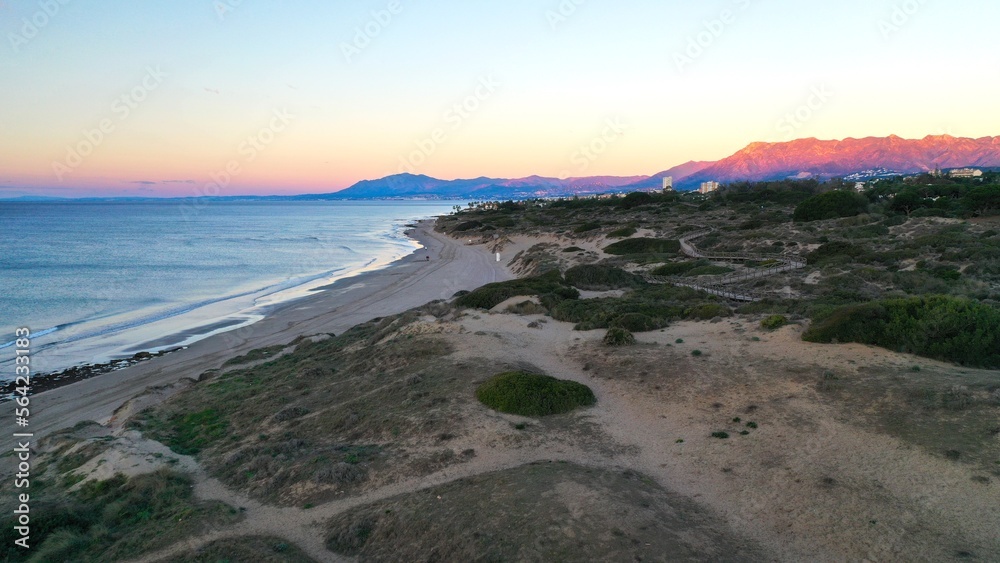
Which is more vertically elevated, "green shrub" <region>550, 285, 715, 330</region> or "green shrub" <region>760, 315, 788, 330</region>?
"green shrub" <region>760, 315, 788, 330</region>

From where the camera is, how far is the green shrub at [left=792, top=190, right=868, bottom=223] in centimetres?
4731

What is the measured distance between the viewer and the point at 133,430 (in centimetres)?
1395

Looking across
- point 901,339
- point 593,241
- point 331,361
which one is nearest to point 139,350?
point 331,361

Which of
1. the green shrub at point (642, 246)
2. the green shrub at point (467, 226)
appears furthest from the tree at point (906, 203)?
the green shrub at point (467, 226)

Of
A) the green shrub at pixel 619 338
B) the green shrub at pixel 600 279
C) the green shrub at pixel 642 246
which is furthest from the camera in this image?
the green shrub at pixel 642 246

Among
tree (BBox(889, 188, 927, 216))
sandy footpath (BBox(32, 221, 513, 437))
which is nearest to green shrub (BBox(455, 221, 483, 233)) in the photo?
sandy footpath (BBox(32, 221, 513, 437))

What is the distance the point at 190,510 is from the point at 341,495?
8.18ft

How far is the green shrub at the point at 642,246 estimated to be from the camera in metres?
43.4

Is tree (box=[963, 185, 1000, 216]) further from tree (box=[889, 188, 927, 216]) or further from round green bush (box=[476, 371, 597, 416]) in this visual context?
round green bush (box=[476, 371, 597, 416])

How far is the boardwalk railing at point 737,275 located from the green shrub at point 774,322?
5753 millimetres

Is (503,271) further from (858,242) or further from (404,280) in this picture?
(858,242)

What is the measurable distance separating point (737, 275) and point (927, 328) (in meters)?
16.1

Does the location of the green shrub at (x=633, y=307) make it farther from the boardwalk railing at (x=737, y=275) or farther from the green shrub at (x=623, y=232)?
the green shrub at (x=623, y=232)

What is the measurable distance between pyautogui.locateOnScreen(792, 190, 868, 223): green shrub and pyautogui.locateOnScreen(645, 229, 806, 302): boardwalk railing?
579 inches
